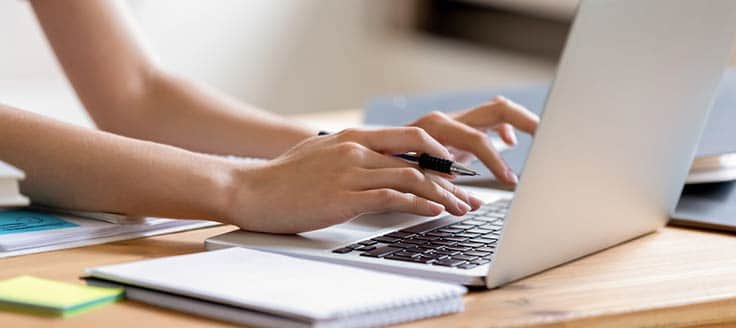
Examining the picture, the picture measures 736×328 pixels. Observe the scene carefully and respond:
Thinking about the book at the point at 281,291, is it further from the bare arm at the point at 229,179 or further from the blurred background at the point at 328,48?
the blurred background at the point at 328,48

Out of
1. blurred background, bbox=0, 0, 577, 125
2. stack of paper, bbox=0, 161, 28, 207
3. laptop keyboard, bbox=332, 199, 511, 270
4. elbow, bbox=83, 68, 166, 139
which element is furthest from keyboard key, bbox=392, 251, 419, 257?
blurred background, bbox=0, 0, 577, 125

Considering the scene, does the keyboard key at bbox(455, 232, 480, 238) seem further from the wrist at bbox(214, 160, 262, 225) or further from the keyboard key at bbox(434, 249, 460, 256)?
the wrist at bbox(214, 160, 262, 225)

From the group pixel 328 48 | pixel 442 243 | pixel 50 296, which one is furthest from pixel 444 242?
pixel 328 48

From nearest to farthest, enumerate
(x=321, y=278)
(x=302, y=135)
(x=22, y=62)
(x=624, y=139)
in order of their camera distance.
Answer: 1. (x=321, y=278)
2. (x=624, y=139)
3. (x=302, y=135)
4. (x=22, y=62)

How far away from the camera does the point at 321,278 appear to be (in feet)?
2.61

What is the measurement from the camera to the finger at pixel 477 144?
1164 mm

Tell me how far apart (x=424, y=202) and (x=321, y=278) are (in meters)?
0.19

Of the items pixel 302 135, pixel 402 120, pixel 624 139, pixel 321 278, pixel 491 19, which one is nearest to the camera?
pixel 321 278

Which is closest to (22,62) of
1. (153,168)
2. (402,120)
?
(402,120)

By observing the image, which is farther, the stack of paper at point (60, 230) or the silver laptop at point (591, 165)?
the stack of paper at point (60, 230)

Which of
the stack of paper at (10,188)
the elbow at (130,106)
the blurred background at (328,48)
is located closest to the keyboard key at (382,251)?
the stack of paper at (10,188)

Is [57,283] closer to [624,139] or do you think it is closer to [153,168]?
[153,168]

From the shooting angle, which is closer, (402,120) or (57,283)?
(57,283)

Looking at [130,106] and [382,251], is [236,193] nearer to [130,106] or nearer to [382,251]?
[382,251]
